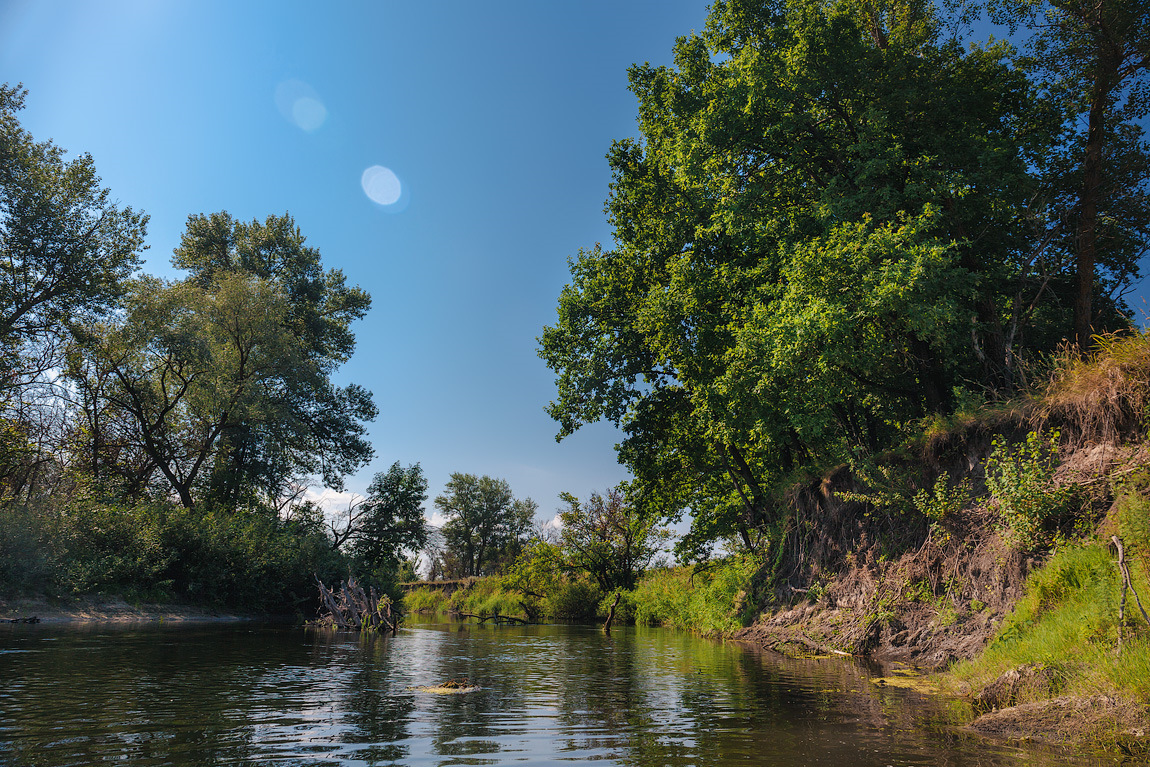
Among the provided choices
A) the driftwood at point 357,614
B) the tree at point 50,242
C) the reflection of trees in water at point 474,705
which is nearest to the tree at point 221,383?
the tree at point 50,242

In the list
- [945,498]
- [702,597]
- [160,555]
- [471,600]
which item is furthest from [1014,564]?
[471,600]

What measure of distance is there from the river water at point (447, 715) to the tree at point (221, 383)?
2459 cm

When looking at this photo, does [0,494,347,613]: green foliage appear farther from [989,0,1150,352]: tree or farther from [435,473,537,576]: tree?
[435,473,537,576]: tree

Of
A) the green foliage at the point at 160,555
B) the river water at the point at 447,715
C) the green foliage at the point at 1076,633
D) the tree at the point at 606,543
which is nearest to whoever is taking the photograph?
the river water at the point at 447,715

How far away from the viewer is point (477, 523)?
90.4m

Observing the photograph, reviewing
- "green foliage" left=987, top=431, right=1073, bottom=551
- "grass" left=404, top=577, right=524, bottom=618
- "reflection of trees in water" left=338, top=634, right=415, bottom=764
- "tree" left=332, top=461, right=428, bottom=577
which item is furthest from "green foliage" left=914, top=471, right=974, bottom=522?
"tree" left=332, top=461, right=428, bottom=577

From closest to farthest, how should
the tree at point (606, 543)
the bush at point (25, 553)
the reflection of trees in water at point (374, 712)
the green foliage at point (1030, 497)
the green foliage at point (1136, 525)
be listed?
the reflection of trees in water at point (374, 712)
the green foliage at point (1136, 525)
the green foliage at point (1030, 497)
the bush at point (25, 553)
the tree at point (606, 543)

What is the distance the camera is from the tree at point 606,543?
43.3m

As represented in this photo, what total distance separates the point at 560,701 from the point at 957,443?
37.4 ft

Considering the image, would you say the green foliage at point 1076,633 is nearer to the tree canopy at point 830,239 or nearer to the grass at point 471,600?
the tree canopy at point 830,239

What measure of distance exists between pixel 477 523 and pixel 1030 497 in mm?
85668

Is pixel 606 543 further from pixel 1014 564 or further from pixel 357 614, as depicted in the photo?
pixel 1014 564

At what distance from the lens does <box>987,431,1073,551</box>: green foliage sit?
401 inches

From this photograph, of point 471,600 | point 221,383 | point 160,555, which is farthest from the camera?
point 471,600
